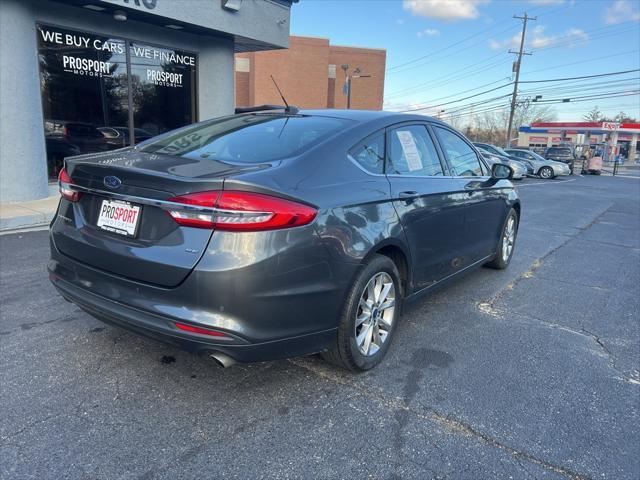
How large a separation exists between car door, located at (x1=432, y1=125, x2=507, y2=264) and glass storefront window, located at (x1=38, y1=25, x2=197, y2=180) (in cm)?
778

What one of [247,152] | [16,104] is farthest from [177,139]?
[16,104]

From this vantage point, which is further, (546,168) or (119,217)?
(546,168)

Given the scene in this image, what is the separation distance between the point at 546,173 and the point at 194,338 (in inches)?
1053

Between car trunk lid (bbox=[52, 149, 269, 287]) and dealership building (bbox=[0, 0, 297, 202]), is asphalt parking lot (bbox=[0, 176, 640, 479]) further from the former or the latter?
dealership building (bbox=[0, 0, 297, 202])

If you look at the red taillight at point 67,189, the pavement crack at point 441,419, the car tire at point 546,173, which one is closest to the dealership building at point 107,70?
the red taillight at point 67,189

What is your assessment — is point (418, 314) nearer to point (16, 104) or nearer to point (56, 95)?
point (16, 104)

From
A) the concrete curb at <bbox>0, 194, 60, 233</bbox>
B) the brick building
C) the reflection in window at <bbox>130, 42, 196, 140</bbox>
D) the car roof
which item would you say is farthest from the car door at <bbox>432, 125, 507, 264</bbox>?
the brick building

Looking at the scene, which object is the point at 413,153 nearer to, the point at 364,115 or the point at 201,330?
the point at 364,115

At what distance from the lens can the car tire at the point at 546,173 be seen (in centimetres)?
2549

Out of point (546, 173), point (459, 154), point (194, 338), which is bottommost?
point (546, 173)

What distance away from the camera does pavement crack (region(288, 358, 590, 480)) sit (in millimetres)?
2346

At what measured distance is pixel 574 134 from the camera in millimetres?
66438

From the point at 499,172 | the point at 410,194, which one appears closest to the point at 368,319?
the point at 410,194

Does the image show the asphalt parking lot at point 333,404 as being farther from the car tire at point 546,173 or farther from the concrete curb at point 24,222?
the car tire at point 546,173
